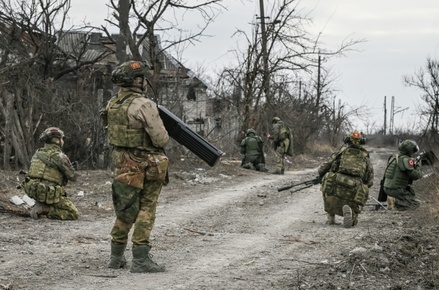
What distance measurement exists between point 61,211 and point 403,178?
5.95m

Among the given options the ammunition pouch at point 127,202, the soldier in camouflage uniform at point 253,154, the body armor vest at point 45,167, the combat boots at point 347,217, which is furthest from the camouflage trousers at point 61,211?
the soldier in camouflage uniform at point 253,154

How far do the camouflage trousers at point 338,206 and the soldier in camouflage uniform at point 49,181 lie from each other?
3.71 metres

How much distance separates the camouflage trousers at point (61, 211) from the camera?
35.1ft

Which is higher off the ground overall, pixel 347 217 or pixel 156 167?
pixel 156 167

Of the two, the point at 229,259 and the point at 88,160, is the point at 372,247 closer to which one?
the point at 229,259

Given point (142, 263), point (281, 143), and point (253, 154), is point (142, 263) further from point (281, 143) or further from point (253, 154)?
point (253, 154)

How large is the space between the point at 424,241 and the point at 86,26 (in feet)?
46.5

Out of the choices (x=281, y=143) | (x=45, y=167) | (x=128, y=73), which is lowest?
(x=45, y=167)

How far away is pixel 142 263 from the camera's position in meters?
6.70

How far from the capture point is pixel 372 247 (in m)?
7.88

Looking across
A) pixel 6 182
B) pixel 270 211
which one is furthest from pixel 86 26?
Result: pixel 270 211

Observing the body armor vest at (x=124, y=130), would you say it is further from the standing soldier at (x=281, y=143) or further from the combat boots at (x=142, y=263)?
the standing soldier at (x=281, y=143)

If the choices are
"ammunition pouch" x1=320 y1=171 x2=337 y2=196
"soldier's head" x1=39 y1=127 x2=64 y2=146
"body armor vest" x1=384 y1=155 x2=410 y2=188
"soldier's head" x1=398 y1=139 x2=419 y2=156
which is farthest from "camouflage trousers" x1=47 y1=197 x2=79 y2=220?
"soldier's head" x1=398 y1=139 x2=419 y2=156

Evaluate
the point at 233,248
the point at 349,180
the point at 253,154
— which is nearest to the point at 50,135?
the point at 233,248
